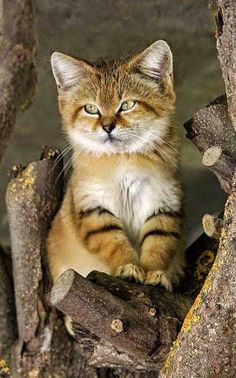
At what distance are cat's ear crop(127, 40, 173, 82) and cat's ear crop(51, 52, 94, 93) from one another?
0.11 metres

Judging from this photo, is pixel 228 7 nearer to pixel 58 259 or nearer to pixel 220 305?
pixel 220 305

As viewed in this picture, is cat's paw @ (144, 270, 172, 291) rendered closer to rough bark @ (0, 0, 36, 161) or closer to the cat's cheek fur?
the cat's cheek fur

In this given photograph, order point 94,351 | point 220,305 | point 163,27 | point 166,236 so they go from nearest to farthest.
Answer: point 220,305 < point 94,351 < point 166,236 < point 163,27

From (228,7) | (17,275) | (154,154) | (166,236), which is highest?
(228,7)

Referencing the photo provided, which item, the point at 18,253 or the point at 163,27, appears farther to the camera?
the point at 163,27

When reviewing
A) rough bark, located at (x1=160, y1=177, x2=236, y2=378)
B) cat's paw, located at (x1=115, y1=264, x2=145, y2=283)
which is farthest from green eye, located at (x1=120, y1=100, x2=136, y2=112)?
rough bark, located at (x1=160, y1=177, x2=236, y2=378)

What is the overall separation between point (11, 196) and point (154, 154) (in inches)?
13.9

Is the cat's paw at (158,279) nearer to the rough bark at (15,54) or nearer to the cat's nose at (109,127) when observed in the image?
the cat's nose at (109,127)

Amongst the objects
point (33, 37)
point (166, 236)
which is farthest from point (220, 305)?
point (33, 37)

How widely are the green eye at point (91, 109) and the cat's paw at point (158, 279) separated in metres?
0.40

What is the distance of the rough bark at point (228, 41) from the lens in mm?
1493

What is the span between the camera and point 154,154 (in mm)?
1990

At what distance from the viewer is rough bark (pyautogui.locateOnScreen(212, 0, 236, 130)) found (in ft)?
4.90

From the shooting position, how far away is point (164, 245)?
1955 mm
